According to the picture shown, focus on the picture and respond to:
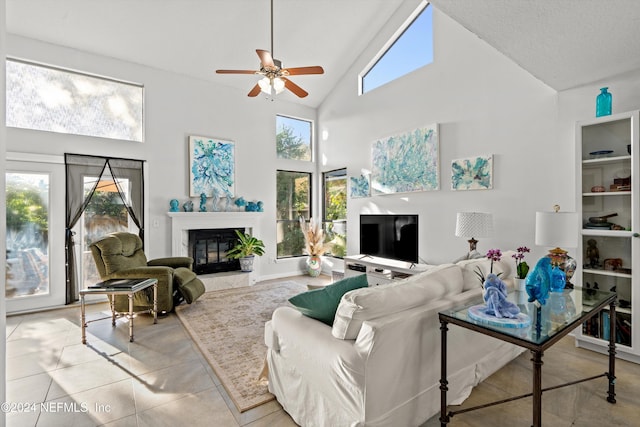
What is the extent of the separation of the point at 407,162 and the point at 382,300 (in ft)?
11.1

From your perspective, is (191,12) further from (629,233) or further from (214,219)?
(629,233)

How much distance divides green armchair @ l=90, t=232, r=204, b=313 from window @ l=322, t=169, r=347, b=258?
285cm

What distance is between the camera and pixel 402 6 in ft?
16.1

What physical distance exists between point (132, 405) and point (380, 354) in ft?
5.85

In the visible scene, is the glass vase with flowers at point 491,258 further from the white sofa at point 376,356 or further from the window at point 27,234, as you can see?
the window at point 27,234

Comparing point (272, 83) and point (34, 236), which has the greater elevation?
point (272, 83)

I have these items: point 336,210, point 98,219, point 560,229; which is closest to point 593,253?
point 560,229

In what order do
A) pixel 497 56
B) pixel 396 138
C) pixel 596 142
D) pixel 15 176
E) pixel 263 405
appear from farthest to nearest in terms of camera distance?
pixel 396 138 → pixel 15 176 → pixel 497 56 → pixel 596 142 → pixel 263 405

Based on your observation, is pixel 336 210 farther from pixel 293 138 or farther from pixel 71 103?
pixel 71 103

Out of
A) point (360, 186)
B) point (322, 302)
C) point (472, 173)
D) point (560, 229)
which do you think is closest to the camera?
point (322, 302)

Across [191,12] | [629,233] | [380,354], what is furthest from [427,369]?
[191,12]

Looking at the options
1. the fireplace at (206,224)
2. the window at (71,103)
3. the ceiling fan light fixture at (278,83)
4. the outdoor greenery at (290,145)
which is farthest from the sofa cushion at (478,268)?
the window at (71,103)

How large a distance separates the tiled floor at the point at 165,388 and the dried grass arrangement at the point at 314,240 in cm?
326

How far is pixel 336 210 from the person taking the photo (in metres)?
6.34
